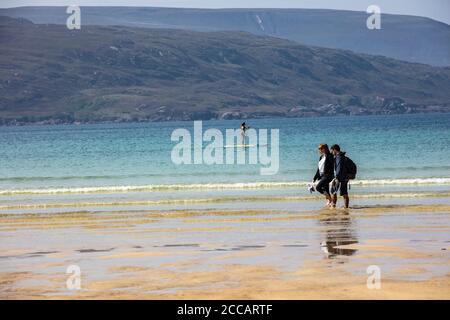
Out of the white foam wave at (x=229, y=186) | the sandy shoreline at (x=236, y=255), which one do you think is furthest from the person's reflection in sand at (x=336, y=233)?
the white foam wave at (x=229, y=186)

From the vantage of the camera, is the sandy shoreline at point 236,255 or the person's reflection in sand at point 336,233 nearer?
the sandy shoreline at point 236,255

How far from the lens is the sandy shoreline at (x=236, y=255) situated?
1370cm

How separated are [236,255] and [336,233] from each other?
325 cm

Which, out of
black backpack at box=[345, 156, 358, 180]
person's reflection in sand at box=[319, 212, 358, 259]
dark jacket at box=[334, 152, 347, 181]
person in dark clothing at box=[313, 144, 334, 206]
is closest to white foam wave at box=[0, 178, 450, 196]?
person in dark clothing at box=[313, 144, 334, 206]

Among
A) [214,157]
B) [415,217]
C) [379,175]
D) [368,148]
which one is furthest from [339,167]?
[368,148]

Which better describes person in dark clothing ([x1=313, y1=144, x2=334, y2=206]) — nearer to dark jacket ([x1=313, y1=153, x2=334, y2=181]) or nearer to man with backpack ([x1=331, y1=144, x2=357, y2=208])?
dark jacket ([x1=313, y1=153, x2=334, y2=181])

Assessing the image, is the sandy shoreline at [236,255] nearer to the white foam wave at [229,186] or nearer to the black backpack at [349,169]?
the black backpack at [349,169]

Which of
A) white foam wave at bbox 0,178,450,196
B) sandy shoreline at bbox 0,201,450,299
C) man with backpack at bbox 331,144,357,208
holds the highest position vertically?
man with backpack at bbox 331,144,357,208

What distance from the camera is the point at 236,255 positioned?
1716 centimetres

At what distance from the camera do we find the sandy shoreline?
1370 cm

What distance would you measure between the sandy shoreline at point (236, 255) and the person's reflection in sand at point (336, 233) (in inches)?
0.7

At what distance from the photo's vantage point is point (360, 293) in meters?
13.0

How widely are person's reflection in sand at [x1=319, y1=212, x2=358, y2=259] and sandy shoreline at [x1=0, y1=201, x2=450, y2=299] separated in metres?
0.02
